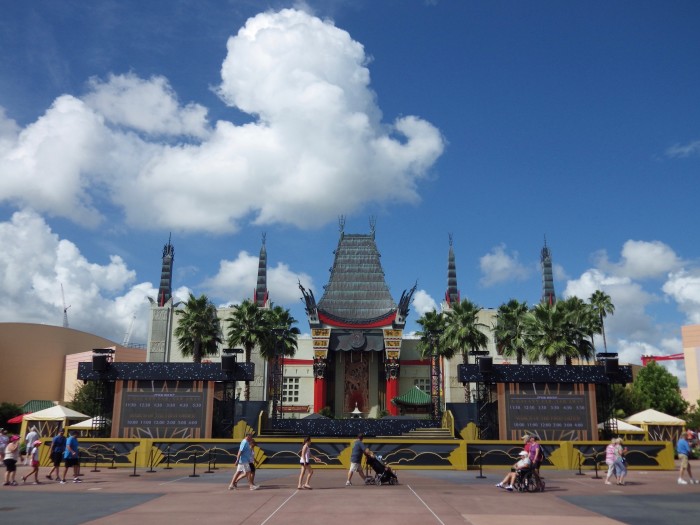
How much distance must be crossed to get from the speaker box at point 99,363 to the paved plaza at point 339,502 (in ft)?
32.6

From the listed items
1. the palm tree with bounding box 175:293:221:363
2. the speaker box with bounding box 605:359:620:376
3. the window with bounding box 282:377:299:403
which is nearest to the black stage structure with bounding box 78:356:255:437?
the palm tree with bounding box 175:293:221:363

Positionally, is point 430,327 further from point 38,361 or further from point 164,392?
point 38,361

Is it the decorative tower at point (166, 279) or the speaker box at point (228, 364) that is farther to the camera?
the decorative tower at point (166, 279)

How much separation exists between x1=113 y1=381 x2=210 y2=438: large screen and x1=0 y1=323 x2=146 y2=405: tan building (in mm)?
42742

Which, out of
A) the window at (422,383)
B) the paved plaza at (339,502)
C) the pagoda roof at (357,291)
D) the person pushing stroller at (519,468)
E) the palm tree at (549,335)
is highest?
the pagoda roof at (357,291)

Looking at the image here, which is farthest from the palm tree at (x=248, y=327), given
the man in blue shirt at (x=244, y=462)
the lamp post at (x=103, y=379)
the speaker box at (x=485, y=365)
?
the man in blue shirt at (x=244, y=462)

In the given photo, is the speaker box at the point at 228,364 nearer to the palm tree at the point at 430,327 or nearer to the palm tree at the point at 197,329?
the palm tree at the point at 197,329

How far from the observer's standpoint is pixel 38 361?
7369cm

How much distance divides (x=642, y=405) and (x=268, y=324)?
3638cm

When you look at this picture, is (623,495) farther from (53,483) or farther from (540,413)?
(53,483)

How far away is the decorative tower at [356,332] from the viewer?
6562 cm

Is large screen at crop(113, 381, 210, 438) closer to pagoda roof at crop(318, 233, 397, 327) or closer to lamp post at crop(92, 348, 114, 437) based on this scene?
lamp post at crop(92, 348, 114, 437)

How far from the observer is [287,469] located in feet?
81.5

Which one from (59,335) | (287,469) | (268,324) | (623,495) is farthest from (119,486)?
(59,335)
